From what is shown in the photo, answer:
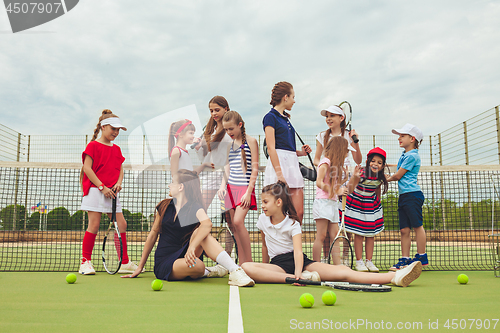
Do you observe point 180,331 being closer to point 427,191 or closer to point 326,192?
point 326,192

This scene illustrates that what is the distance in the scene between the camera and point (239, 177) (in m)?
3.79

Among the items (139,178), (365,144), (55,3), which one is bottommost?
(139,178)

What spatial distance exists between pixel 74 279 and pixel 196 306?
5.51 feet

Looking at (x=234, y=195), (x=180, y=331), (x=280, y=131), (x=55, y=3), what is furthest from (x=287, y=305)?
(x=55, y=3)

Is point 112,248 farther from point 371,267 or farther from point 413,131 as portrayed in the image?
point 413,131

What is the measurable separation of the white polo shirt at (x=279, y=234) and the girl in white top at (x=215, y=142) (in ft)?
2.42

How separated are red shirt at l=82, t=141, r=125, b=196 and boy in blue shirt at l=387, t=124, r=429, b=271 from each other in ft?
10.5

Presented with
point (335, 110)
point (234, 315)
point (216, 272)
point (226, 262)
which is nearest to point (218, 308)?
point (234, 315)

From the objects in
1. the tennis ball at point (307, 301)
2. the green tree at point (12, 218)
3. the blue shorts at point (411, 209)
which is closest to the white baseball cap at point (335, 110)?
the blue shorts at point (411, 209)

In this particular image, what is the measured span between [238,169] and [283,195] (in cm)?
59

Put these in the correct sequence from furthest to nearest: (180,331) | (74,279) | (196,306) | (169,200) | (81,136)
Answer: (81,136), (169,200), (74,279), (196,306), (180,331)

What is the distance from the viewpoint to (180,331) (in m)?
1.77

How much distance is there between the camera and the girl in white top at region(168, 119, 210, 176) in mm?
3917

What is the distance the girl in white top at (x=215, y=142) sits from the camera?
3.99m
